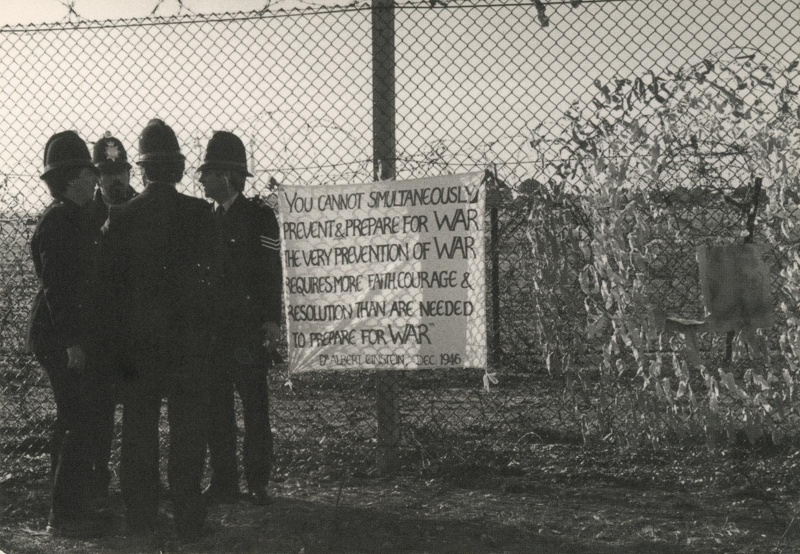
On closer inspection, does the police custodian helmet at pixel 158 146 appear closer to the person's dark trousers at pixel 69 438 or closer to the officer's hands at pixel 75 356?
the officer's hands at pixel 75 356

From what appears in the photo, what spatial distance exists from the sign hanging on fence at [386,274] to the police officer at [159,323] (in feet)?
2.30

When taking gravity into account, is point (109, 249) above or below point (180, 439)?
above

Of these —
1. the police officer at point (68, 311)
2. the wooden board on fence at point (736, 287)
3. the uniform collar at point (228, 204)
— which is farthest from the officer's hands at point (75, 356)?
the wooden board on fence at point (736, 287)

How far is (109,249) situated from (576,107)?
235 centimetres

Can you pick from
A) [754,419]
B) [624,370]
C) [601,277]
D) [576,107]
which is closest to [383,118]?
[576,107]

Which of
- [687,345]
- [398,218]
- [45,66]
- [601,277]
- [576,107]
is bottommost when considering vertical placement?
[687,345]

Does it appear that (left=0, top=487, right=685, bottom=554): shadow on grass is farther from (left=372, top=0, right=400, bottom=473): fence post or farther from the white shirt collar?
(left=372, top=0, right=400, bottom=473): fence post

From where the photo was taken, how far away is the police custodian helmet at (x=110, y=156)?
550 cm

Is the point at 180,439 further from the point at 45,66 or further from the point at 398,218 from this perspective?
the point at 45,66

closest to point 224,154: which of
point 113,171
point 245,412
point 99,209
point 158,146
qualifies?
point 158,146

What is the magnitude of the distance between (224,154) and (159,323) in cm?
106

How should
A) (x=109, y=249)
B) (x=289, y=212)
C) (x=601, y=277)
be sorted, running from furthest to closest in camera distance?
1. (x=289, y=212)
2. (x=601, y=277)
3. (x=109, y=249)

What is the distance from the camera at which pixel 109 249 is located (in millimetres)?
4430

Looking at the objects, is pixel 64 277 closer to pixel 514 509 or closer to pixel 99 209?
pixel 99 209
